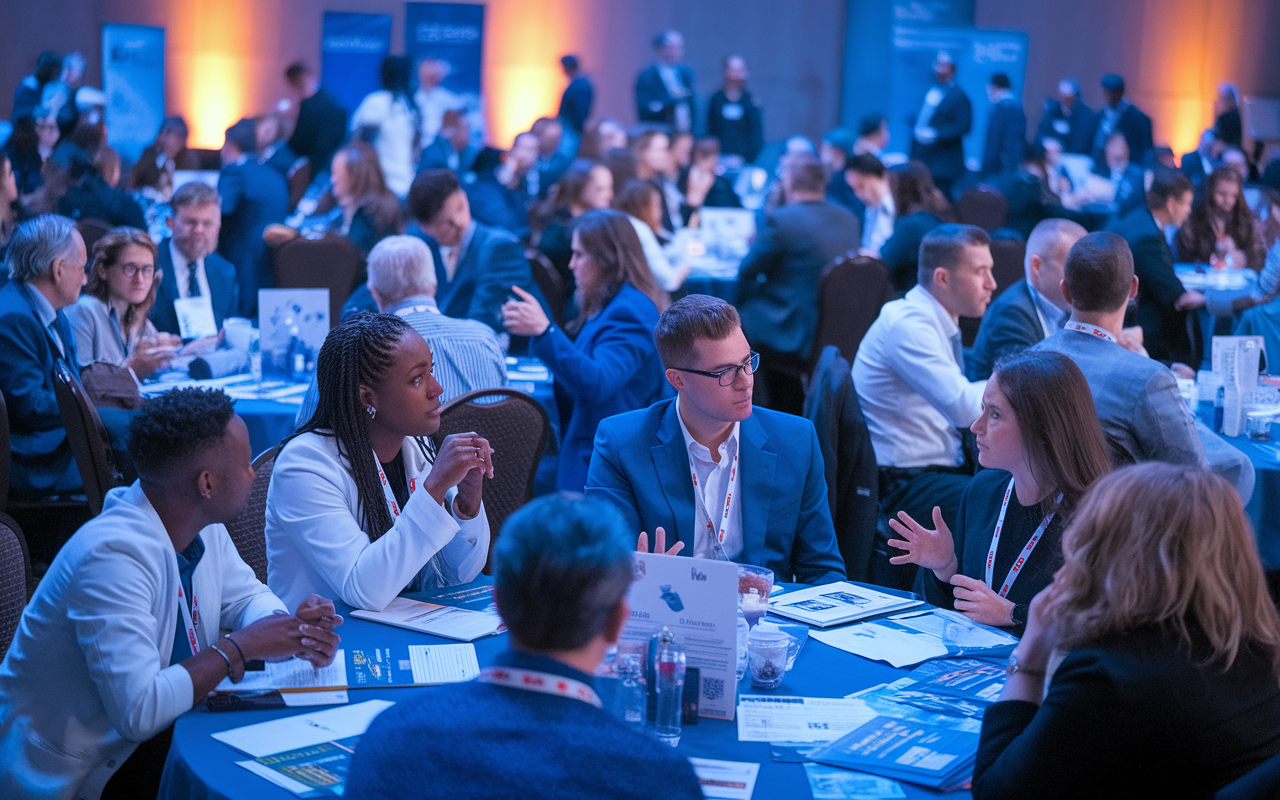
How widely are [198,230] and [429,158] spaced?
5.57m

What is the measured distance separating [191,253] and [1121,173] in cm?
998

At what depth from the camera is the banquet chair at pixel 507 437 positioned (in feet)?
11.3

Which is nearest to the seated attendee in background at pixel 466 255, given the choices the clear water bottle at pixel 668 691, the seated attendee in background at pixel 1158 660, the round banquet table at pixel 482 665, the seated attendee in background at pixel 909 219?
the seated attendee in background at pixel 909 219

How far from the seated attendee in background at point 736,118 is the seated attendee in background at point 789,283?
20.6 ft

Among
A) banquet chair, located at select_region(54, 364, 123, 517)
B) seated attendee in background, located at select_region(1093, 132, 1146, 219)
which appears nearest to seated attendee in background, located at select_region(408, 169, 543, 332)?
banquet chair, located at select_region(54, 364, 123, 517)

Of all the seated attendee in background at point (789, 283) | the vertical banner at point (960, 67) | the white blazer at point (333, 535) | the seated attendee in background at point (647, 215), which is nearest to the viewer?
the white blazer at point (333, 535)

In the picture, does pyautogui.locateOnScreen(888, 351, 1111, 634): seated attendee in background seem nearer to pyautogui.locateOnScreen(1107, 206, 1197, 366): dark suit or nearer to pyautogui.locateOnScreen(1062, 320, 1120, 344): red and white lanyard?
pyautogui.locateOnScreen(1062, 320, 1120, 344): red and white lanyard

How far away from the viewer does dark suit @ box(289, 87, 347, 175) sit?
1017cm

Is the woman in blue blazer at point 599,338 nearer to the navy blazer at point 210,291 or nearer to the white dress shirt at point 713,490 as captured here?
the white dress shirt at point 713,490

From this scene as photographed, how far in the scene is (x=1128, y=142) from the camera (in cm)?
1298

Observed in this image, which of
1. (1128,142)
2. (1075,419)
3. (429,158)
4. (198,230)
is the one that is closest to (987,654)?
(1075,419)

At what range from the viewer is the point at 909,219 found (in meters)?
6.88

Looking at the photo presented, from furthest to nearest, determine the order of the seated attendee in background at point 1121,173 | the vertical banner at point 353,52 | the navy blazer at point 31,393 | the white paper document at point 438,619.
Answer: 1. the vertical banner at point 353,52
2. the seated attendee in background at point 1121,173
3. the navy blazer at point 31,393
4. the white paper document at point 438,619

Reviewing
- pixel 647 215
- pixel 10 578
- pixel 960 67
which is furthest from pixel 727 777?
pixel 960 67
